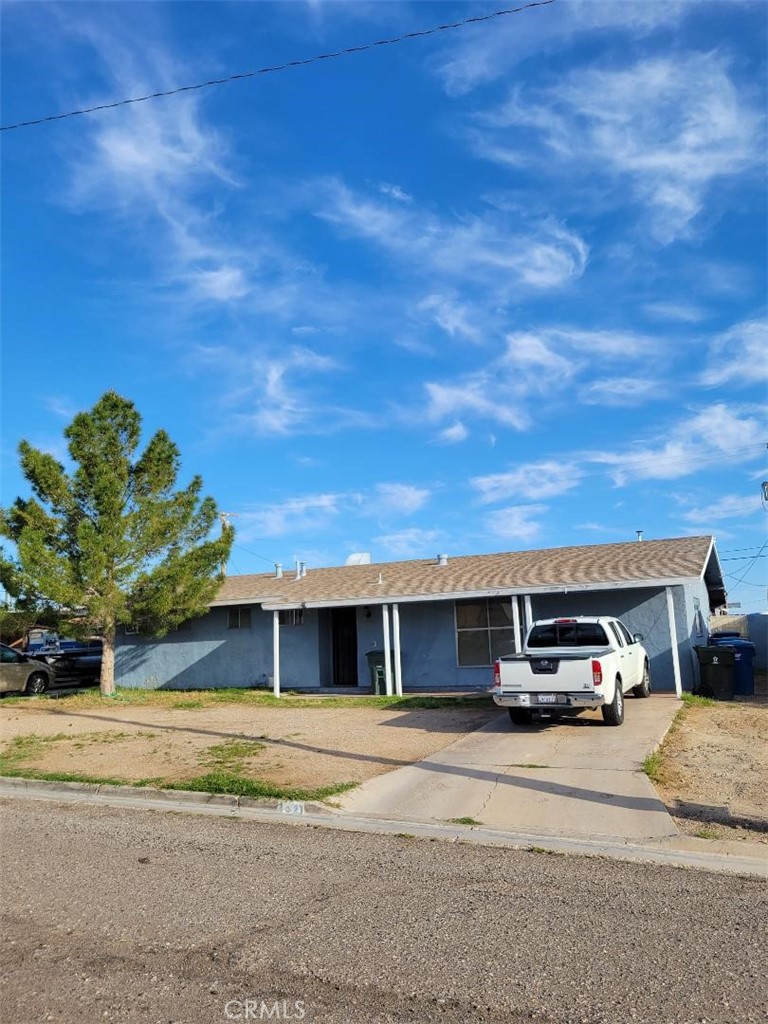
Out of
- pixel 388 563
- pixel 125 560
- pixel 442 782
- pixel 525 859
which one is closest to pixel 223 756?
pixel 442 782

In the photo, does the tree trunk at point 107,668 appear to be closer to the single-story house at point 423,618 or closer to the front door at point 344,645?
the single-story house at point 423,618

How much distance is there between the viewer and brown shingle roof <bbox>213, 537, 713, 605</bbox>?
17031mm

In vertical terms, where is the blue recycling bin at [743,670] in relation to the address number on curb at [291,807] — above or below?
above

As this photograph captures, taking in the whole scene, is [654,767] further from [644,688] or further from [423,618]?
[423,618]

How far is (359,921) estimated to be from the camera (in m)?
4.57

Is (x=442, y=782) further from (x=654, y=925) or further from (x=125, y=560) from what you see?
(x=125, y=560)

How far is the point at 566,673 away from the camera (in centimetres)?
1130

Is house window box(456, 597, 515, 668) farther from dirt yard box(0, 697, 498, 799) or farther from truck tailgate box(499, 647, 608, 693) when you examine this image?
truck tailgate box(499, 647, 608, 693)

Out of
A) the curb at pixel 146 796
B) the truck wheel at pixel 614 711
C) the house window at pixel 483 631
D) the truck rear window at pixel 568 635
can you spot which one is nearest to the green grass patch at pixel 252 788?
the curb at pixel 146 796

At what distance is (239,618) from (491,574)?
778 cm

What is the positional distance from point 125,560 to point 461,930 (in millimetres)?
16765

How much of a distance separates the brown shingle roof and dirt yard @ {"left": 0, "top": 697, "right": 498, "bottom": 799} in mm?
3527

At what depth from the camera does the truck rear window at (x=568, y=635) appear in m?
12.9

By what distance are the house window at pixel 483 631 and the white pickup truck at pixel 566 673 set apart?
18.5 ft
